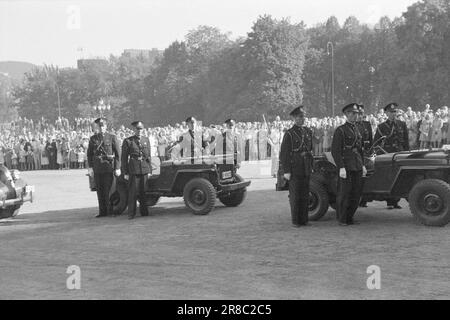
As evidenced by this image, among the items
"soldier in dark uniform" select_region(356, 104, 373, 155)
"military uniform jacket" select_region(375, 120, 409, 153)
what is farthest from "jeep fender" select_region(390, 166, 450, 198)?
"military uniform jacket" select_region(375, 120, 409, 153)

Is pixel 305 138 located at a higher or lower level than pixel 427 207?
higher

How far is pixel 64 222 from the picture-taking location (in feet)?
37.6

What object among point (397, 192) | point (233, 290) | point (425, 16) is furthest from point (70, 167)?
point (425, 16)

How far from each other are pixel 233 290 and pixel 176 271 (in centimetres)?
111

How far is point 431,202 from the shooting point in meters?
8.86

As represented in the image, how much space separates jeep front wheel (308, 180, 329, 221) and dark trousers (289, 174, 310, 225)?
0.44 meters

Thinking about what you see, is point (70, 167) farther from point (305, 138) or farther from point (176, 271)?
point (176, 271)

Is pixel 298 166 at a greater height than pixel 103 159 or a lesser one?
lesser

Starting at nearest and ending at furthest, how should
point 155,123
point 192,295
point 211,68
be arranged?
point 192,295 → point 211,68 → point 155,123

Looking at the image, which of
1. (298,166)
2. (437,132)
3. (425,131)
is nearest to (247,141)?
(425,131)

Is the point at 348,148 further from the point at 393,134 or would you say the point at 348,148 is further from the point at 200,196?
the point at 200,196

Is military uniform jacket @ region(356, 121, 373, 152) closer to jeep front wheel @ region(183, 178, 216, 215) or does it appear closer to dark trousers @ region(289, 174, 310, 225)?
dark trousers @ region(289, 174, 310, 225)

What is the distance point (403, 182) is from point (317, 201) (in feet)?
4.60

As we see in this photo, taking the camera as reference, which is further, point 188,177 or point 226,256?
point 188,177
